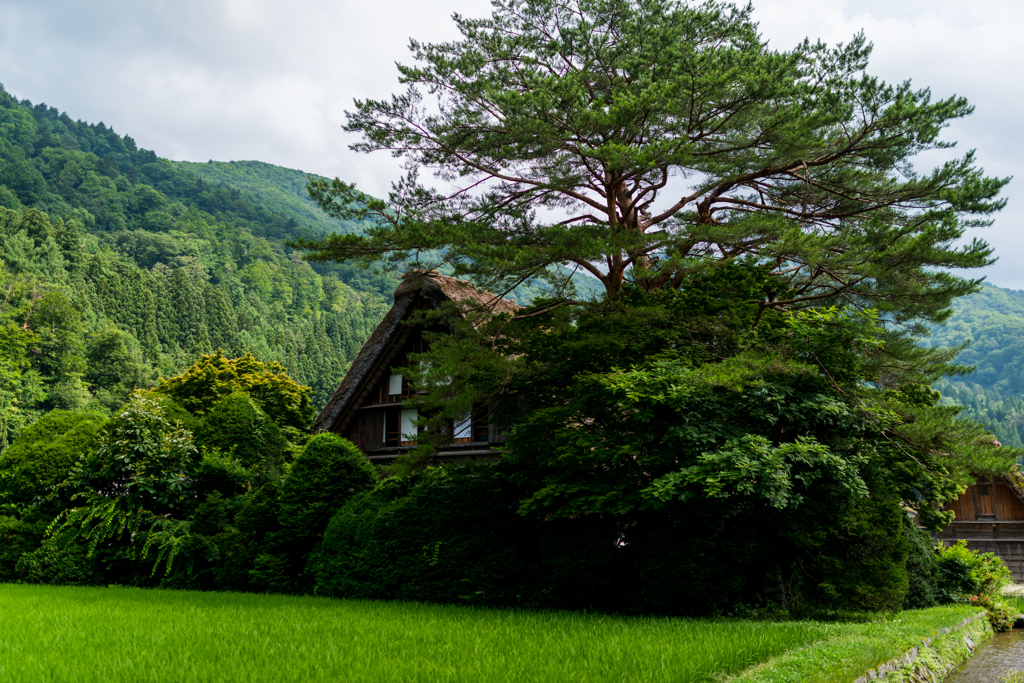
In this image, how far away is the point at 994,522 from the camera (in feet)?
80.7

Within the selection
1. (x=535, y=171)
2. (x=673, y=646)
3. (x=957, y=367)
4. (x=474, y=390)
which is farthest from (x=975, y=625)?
(x=535, y=171)

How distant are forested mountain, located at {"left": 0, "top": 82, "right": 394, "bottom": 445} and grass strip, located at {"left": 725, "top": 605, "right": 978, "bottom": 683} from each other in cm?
4896

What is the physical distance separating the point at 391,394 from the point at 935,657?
15349 millimetres

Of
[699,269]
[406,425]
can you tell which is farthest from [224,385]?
[699,269]

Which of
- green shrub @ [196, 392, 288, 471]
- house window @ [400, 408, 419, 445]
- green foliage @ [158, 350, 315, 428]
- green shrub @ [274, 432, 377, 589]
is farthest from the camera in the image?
green foliage @ [158, 350, 315, 428]

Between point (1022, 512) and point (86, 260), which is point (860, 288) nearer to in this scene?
point (1022, 512)

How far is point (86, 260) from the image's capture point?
7906 centimetres

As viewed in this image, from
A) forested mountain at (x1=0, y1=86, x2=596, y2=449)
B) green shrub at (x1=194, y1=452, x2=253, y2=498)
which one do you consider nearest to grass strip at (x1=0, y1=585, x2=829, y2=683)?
green shrub at (x1=194, y1=452, x2=253, y2=498)

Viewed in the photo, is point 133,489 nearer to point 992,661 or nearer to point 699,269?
point 699,269

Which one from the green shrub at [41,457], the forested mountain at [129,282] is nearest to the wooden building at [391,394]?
the green shrub at [41,457]

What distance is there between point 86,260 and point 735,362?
8596 centimetres

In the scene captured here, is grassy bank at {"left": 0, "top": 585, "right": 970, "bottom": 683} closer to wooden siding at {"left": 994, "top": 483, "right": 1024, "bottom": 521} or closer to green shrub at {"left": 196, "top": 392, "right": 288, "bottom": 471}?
green shrub at {"left": 196, "top": 392, "right": 288, "bottom": 471}

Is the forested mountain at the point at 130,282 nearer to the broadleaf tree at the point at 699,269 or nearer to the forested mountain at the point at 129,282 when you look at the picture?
the forested mountain at the point at 129,282

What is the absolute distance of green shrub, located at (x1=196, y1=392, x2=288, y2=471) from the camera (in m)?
16.0
